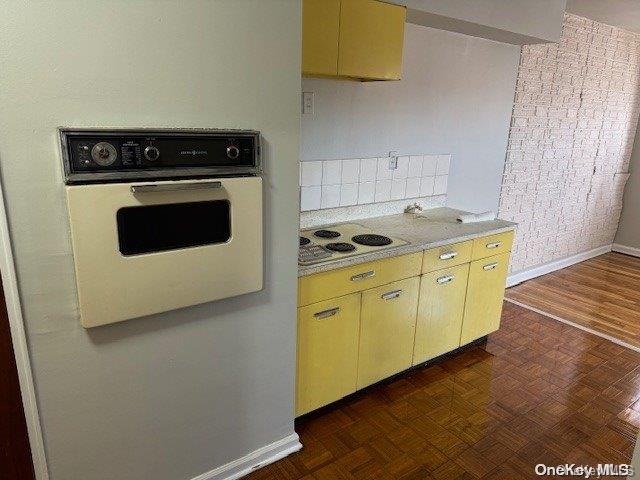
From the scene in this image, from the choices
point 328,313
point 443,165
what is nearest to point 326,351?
point 328,313

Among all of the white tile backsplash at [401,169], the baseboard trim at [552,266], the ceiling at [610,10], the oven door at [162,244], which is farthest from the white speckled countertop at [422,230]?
the ceiling at [610,10]

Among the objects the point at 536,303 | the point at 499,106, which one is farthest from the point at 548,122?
the point at 536,303

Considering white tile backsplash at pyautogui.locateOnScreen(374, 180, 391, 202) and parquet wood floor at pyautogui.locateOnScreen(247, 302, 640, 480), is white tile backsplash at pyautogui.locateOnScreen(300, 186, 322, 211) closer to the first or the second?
white tile backsplash at pyautogui.locateOnScreen(374, 180, 391, 202)

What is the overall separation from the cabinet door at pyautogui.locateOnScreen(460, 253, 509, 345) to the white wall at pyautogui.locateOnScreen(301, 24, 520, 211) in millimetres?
742

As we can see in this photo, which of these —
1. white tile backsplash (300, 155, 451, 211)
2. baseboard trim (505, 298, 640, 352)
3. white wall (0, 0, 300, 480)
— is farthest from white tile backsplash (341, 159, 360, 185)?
baseboard trim (505, 298, 640, 352)

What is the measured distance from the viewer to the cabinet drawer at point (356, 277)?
1.99 m

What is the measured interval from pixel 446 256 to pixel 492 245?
0.45m

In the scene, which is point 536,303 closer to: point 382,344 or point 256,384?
point 382,344

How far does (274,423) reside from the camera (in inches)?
77.4

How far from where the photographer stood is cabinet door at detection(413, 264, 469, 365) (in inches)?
99.3

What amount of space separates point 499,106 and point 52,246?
10.9 feet

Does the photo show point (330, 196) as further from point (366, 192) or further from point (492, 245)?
point (492, 245)

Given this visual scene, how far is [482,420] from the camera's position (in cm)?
230

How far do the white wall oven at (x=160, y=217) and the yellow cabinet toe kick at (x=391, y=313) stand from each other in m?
0.52
